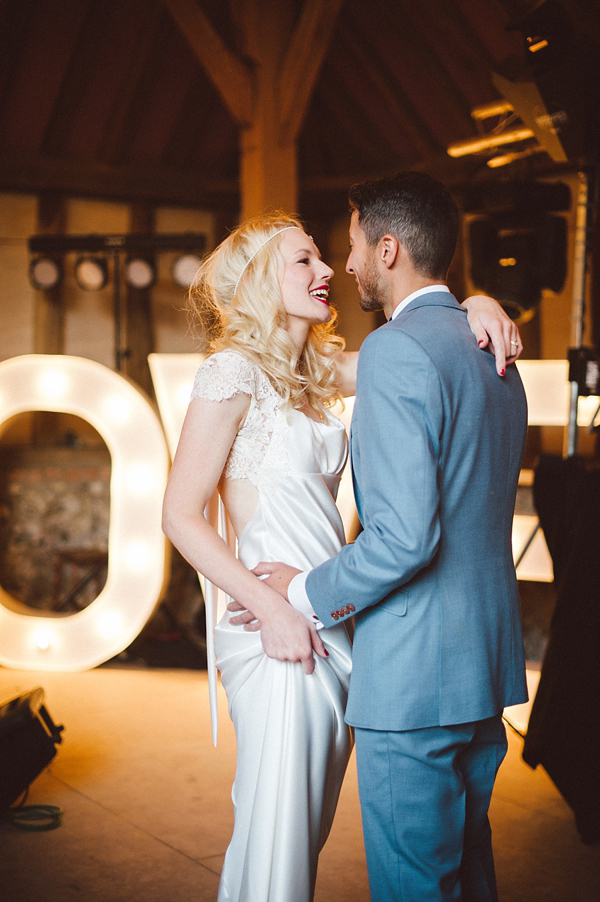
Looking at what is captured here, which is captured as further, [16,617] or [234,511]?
[16,617]

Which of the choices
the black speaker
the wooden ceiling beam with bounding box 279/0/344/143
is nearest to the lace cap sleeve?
the black speaker

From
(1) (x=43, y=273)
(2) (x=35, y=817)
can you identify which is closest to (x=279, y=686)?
(2) (x=35, y=817)

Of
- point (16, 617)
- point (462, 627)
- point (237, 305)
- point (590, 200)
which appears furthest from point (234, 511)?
point (16, 617)

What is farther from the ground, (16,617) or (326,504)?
(326,504)

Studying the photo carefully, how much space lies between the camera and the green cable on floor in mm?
2857

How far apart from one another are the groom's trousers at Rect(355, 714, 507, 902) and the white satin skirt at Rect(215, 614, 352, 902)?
20cm

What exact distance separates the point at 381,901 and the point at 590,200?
2708 mm

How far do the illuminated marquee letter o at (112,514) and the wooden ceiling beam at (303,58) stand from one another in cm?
180

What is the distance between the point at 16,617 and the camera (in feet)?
14.2

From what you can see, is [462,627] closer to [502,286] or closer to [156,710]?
[502,286]

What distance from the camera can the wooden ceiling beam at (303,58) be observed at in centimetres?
455

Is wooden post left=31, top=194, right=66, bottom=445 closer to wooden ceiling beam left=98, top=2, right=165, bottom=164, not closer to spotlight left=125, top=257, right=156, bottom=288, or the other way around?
wooden ceiling beam left=98, top=2, right=165, bottom=164

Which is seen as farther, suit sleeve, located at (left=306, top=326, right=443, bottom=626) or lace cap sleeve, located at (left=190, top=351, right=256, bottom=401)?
lace cap sleeve, located at (left=190, top=351, right=256, bottom=401)

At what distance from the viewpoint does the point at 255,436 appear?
1.79m
